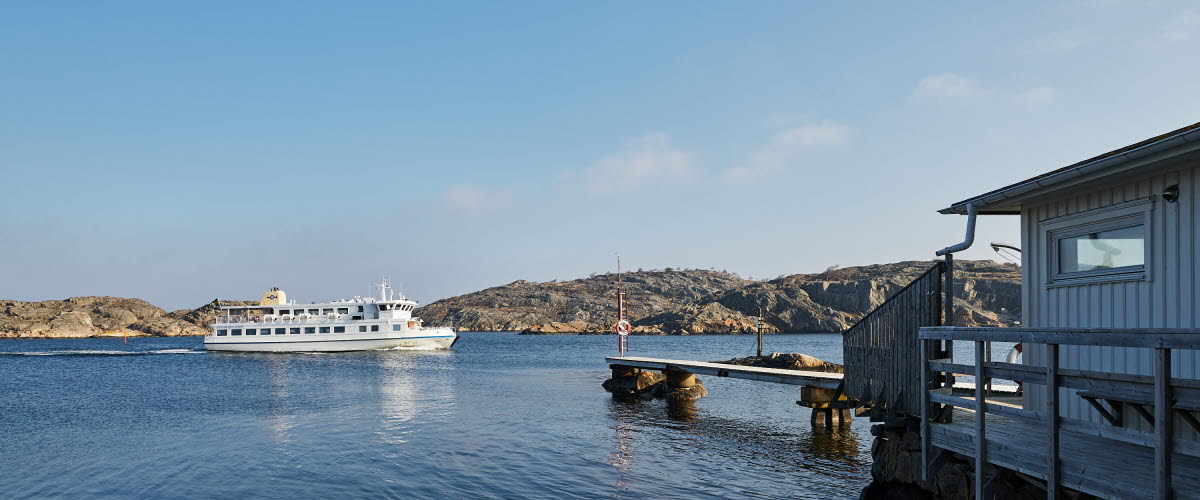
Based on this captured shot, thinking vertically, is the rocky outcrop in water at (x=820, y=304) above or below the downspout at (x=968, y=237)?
below

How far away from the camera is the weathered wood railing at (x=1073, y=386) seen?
5801mm

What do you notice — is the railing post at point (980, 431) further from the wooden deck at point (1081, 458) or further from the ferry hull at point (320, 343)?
the ferry hull at point (320, 343)

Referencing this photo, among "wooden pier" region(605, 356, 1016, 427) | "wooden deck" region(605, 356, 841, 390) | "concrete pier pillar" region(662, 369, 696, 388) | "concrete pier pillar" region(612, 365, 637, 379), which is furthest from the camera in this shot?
"concrete pier pillar" region(612, 365, 637, 379)

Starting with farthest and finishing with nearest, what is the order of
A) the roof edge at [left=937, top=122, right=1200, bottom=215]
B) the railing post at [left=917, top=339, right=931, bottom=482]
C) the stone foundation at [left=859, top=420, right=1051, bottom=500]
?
1. the railing post at [left=917, top=339, right=931, bottom=482]
2. the stone foundation at [left=859, top=420, right=1051, bottom=500]
3. the roof edge at [left=937, top=122, right=1200, bottom=215]

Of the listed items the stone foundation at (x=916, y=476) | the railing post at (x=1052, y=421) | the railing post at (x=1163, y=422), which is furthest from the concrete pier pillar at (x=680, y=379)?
the railing post at (x=1163, y=422)

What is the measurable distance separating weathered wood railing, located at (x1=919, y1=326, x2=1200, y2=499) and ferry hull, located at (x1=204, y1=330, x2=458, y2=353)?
62430 mm

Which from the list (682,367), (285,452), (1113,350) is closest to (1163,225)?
(1113,350)

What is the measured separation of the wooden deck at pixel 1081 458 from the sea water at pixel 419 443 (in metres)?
4.49

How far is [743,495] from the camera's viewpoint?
13.2m

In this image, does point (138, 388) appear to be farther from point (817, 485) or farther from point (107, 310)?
point (107, 310)

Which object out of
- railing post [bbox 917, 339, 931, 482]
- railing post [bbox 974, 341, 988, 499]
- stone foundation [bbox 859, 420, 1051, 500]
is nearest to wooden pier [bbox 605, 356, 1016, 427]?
stone foundation [bbox 859, 420, 1051, 500]

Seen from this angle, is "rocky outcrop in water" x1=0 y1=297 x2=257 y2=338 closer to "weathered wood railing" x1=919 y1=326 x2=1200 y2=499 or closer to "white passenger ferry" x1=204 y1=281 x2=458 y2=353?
"white passenger ferry" x1=204 y1=281 x2=458 y2=353

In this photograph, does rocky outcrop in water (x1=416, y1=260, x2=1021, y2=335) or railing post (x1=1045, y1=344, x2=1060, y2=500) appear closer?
railing post (x1=1045, y1=344, x2=1060, y2=500)

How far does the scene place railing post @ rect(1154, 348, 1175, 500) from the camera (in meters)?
5.78
